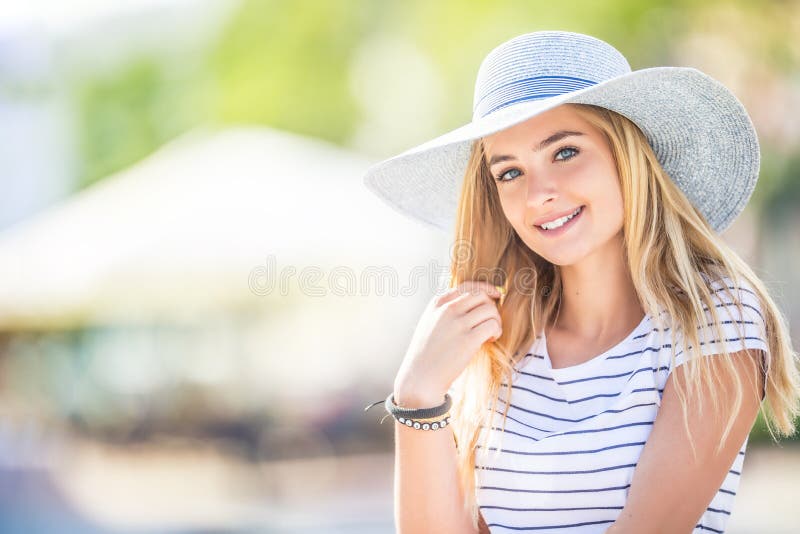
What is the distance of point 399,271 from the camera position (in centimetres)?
902

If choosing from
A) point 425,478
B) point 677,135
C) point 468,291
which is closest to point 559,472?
point 425,478

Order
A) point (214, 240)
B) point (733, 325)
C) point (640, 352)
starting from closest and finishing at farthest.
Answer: point (733, 325) → point (640, 352) → point (214, 240)

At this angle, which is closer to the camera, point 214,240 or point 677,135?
point 677,135

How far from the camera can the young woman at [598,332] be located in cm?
189

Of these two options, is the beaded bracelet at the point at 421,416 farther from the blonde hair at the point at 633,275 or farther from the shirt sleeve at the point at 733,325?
the shirt sleeve at the point at 733,325

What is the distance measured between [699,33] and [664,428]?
7.95 meters

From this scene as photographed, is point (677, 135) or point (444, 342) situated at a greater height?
point (677, 135)

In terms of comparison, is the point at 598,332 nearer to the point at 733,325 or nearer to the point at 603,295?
the point at 603,295

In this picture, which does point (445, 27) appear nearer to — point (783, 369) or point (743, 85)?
point (743, 85)

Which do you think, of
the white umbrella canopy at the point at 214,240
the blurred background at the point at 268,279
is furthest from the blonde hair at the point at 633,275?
the white umbrella canopy at the point at 214,240

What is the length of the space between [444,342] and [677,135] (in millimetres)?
822

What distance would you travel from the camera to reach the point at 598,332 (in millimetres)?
2275

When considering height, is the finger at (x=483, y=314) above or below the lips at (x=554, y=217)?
below

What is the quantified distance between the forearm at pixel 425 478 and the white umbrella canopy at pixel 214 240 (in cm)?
619
